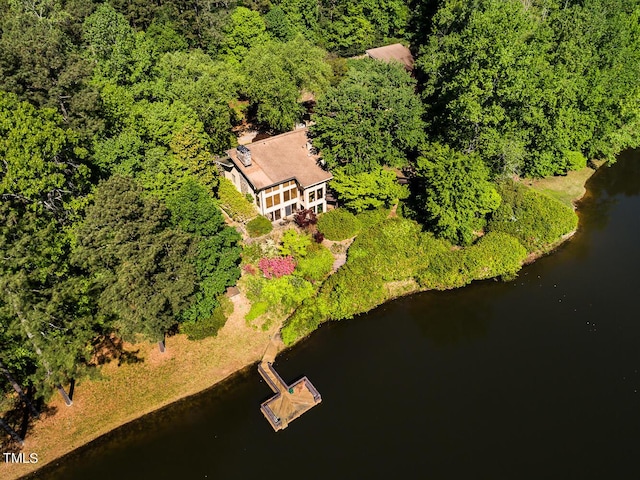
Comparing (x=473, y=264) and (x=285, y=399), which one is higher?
(x=473, y=264)

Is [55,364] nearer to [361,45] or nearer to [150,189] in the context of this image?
[150,189]

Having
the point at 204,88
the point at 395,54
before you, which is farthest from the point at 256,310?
the point at 395,54

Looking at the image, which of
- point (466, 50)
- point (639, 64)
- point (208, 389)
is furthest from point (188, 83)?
point (639, 64)

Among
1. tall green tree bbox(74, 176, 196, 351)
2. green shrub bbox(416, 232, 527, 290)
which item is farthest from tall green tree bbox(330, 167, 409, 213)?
tall green tree bbox(74, 176, 196, 351)

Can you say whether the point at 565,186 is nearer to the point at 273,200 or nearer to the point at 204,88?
the point at 273,200

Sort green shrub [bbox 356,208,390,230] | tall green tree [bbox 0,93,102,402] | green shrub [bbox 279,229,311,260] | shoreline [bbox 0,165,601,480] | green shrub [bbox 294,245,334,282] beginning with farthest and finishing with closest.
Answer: green shrub [bbox 356,208,390,230] < green shrub [bbox 279,229,311,260] < green shrub [bbox 294,245,334,282] < shoreline [bbox 0,165,601,480] < tall green tree [bbox 0,93,102,402]

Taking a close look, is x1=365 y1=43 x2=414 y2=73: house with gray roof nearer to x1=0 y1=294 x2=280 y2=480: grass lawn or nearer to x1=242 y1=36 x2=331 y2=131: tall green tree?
x1=242 y1=36 x2=331 y2=131: tall green tree

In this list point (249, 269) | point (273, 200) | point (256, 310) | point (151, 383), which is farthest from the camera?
point (273, 200)
